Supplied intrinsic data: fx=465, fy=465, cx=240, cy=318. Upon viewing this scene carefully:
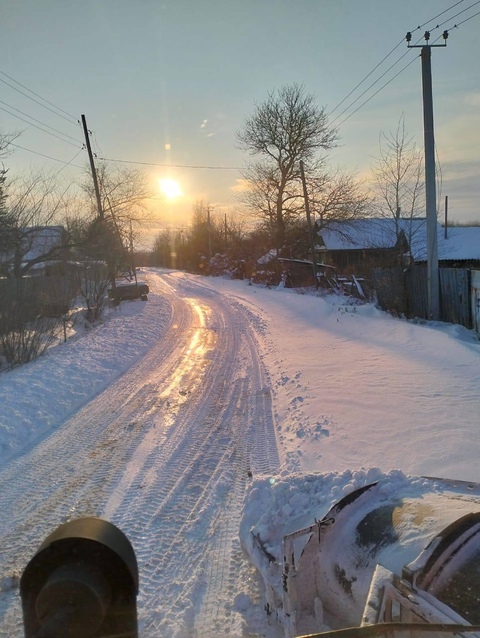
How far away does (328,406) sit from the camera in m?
7.11

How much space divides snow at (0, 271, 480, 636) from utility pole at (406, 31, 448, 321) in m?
1.06

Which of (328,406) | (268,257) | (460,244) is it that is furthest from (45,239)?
(460,244)

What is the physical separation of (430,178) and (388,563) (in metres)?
13.7

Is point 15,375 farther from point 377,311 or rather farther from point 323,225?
point 323,225

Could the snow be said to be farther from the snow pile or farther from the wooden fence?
the wooden fence

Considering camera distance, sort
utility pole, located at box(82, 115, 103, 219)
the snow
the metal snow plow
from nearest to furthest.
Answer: the metal snow plow < the snow < utility pole, located at box(82, 115, 103, 219)

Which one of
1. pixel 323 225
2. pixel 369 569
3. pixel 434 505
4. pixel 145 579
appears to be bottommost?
pixel 145 579

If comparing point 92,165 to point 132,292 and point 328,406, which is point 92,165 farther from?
point 328,406

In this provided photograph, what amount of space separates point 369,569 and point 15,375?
28.0ft

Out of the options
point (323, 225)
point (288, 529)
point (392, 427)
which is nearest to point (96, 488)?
point (288, 529)

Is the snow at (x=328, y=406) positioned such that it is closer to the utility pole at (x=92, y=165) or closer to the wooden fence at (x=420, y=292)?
the wooden fence at (x=420, y=292)

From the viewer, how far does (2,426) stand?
638 centimetres

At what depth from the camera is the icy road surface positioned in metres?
3.12

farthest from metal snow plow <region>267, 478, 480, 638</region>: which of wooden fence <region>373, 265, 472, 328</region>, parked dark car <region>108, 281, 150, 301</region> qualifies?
parked dark car <region>108, 281, 150, 301</region>
